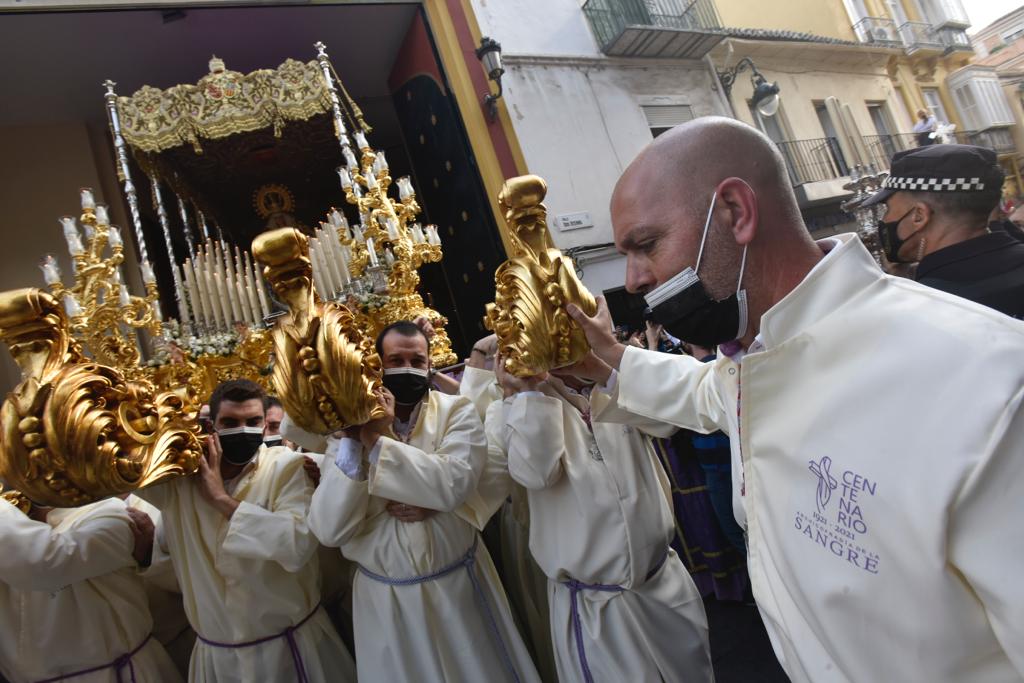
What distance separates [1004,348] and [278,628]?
2.69m

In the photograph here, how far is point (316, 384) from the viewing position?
1.77 metres

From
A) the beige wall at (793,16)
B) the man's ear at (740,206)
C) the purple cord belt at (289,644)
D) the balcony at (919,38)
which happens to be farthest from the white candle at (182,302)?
the balcony at (919,38)

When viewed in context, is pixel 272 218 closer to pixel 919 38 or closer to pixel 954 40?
pixel 919 38

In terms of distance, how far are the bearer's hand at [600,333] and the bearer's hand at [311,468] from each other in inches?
62.4

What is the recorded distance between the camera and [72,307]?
4.68 m

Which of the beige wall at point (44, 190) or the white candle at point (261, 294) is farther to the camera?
the beige wall at point (44, 190)

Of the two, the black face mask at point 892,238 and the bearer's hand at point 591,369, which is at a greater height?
the black face mask at point 892,238

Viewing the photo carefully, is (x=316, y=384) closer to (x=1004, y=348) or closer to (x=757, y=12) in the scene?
(x=1004, y=348)

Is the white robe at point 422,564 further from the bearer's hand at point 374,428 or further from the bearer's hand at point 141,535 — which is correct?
the bearer's hand at point 141,535

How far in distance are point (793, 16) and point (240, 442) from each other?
19788 mm

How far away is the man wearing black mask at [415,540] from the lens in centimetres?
224

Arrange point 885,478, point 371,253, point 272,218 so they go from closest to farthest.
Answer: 1. point 885,478
2. point 371,253
3. point 272,218

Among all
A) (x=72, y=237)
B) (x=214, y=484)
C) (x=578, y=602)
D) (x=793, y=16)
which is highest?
(x=793, y=16)

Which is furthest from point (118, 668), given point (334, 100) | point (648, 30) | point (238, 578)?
point (648, 30)
